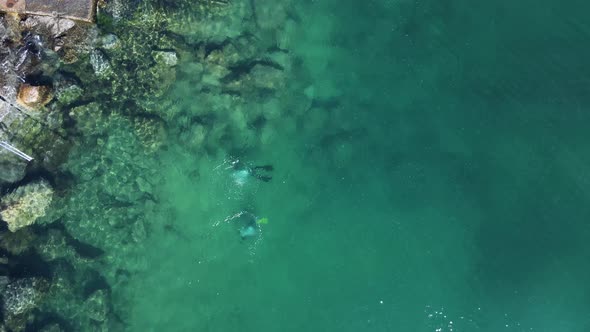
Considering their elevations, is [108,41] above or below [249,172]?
above

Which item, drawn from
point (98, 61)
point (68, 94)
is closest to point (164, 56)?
point (98, 61)

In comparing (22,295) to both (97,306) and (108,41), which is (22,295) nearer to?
(97,306)

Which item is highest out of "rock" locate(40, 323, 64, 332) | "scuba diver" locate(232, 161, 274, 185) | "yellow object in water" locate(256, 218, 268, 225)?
"scuba diver" locate(232, 161, 274, 185)

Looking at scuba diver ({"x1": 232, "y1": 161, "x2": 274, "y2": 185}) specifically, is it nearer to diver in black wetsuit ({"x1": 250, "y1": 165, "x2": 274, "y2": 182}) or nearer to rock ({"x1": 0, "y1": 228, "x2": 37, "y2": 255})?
diver in black wetsuit ({"x1": 250, "y1": 165, "x2": 274, "y2": 182})

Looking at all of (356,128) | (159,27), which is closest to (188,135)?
(159,27)

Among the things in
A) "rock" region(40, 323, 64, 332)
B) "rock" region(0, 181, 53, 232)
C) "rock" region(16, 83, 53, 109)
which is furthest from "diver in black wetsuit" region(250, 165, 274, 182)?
"rock" region(40, 323, 64, 332)

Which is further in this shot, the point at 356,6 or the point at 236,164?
the point at 356,6

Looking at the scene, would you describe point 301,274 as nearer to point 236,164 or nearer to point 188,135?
point 236,164
